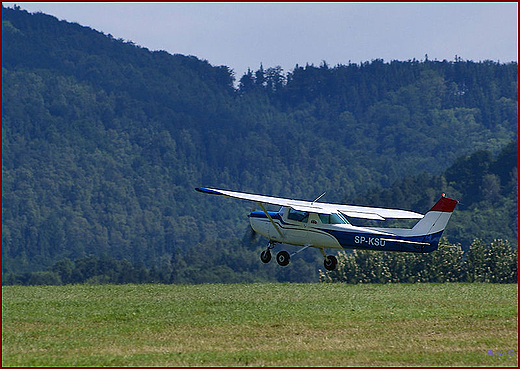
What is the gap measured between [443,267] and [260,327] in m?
38.0

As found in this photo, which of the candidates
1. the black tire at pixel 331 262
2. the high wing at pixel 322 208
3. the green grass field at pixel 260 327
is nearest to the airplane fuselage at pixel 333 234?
the high wing at pixel 322 208

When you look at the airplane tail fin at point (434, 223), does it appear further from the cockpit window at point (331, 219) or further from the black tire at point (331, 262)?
the black tire at point (331, 262)

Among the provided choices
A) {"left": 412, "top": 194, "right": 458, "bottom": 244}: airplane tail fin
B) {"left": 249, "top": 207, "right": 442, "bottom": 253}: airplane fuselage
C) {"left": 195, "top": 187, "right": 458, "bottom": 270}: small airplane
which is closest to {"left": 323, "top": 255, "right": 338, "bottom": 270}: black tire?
{"left": 195, "top": 187, "right": 458, "bottom": 270}: small airplane

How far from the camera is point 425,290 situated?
97.5 ft

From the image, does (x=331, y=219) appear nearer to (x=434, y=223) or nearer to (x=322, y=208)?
(x=322, y=208)

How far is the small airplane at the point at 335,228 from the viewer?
94.7 ft

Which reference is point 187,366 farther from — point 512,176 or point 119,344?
point 512,176

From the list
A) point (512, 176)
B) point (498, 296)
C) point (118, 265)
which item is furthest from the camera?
point (512, 176)

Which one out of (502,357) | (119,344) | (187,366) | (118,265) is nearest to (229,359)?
(187,366)

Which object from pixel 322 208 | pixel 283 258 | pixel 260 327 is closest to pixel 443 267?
pixel 283 258

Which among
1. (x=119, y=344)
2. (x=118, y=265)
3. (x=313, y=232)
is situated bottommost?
(x=118, y=265)

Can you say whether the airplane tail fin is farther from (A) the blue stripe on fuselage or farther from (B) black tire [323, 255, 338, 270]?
(B) black tire [323, 255, 338, 270]

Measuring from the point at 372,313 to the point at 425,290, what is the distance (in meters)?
6.20

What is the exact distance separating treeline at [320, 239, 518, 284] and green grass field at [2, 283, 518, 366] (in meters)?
23.9
